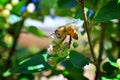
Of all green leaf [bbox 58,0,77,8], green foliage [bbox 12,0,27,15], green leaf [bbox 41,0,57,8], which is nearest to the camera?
green leaf [bbox 58,0,77,8]

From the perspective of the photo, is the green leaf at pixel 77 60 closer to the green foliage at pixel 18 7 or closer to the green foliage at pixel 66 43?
the green foliage at pixel 66 43

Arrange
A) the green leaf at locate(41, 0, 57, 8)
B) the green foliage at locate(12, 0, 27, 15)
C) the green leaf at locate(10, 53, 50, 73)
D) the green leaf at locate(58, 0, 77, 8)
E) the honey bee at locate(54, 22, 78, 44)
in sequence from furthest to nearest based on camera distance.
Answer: the green leaf at locate(41, 0, 57, 8)
the green foliage at locate(12, 0, 27, 15)
the green leaf at locate(58, 0, 77, 8)
the green leaf at locate(10, 53, 50, 73)
the honey bee at locate(54, 22, 78, 44)

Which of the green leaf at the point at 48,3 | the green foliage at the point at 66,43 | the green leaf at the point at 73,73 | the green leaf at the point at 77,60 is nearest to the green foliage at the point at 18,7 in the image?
the green foliage at the point at 66,43

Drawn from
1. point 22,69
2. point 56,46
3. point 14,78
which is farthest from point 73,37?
point 14,78

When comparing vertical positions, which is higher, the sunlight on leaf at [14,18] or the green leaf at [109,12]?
the green leaf at [109,12]

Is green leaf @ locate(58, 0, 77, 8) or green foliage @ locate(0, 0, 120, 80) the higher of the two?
green leaf @ locate(58, 0, 77, 8)

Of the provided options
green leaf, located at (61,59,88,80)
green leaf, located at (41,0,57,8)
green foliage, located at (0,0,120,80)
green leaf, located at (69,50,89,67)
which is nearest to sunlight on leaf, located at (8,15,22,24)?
green foliage, located at (0,0,120,80)

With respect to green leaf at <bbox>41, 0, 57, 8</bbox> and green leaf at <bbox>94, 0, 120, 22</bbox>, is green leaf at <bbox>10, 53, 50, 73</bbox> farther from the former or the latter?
green leaf at <bbox>41, 0, 57, 8</bbox>

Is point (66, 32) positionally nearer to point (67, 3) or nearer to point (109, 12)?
point (109, 12)
